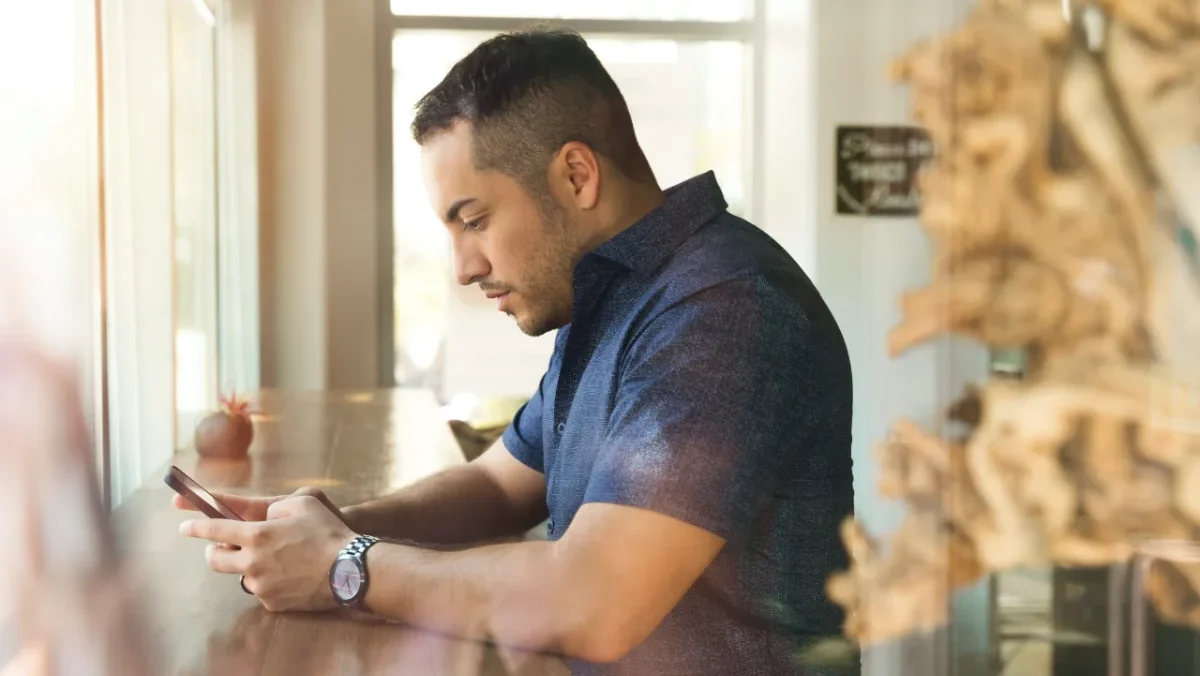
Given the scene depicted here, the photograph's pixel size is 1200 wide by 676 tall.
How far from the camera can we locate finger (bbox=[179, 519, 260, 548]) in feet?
1.48

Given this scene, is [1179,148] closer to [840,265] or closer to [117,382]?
[117,382]

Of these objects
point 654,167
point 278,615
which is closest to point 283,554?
point 278,615

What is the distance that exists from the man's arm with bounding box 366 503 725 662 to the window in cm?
131

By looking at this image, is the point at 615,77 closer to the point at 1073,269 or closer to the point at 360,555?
the point at 1073,269

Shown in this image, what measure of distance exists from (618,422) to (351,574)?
0.38 ft

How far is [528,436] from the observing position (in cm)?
66

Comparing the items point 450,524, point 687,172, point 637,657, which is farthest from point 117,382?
point 687,172

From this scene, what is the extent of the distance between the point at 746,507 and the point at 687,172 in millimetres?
1408

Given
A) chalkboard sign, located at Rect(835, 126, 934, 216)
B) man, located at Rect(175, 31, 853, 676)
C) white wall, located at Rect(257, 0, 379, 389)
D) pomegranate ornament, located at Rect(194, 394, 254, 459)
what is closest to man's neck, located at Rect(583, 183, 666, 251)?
man, located at Rect(175, 31, 853, 676)

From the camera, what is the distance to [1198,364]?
0.52m

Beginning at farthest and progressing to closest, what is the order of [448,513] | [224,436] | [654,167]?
[654,167] → [224,436] → [448,513]

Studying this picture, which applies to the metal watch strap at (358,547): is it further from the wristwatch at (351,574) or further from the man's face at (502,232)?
the man's face at (502,232)

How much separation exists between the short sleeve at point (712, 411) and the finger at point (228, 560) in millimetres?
145

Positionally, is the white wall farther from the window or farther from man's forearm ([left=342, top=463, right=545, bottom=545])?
man's forearm ([left=342, top=463, right=545, bottom=545])
